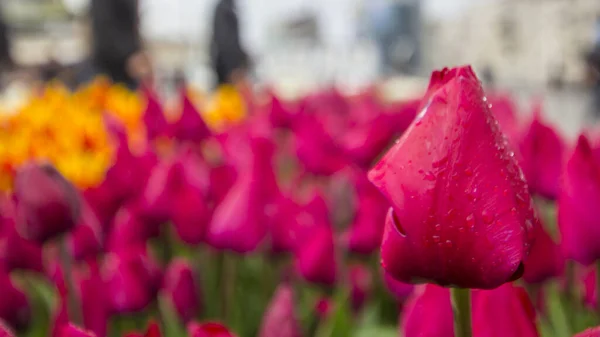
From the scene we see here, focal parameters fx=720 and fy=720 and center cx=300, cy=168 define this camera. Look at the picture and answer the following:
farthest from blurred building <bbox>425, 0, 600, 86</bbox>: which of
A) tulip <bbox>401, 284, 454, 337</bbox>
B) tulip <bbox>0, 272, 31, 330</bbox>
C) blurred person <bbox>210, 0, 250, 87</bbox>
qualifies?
tulip <bbox>401, 284, 454, 337</bbox>

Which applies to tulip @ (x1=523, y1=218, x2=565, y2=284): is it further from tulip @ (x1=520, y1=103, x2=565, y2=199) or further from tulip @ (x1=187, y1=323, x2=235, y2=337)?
tulip @ (x1=187, y1=323, x2=235, y2=337)

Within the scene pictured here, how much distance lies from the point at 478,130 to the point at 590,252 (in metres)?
0.18

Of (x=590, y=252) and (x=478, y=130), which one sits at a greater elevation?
(x=478, y=130)

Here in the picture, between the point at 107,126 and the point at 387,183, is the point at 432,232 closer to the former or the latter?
the point at 387,183

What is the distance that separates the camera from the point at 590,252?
0.36 metres

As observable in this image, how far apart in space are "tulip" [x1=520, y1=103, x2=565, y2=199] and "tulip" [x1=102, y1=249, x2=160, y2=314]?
0.27 metres

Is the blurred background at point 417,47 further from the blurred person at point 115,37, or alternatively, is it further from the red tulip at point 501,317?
the red tulip at point 501,317

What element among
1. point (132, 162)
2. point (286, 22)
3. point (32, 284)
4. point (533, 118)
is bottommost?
point (286, 22)

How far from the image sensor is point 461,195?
0.21 meters

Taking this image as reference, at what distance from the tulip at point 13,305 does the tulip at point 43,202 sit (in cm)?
8

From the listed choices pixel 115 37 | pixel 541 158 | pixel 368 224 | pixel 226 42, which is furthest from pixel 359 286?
pixel 226 42

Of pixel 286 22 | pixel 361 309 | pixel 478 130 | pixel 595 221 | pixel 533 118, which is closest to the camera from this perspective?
pixel 478 130

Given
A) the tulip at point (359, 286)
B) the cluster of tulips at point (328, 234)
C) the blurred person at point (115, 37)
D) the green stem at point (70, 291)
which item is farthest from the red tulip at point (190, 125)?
the blurred person at point (115, 37)

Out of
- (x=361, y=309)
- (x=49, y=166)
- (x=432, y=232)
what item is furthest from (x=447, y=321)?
(x=361, y=309)
